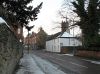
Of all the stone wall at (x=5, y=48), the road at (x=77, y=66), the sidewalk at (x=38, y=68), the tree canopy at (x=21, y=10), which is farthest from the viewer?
the tree canopy at (x=21, y=10)

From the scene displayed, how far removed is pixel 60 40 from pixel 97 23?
169ft

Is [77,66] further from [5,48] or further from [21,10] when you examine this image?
[5,48]

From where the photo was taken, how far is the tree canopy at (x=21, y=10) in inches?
990

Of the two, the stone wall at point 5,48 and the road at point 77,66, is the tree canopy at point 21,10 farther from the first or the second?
the stone wall at point 5,48

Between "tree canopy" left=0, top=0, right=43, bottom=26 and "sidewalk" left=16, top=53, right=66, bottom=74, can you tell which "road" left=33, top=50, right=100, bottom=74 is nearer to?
"sidewalk" left=16, top=53, right=66, bottom=74

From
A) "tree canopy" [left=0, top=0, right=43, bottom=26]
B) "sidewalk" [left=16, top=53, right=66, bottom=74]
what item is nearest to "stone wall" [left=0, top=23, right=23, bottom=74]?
"sidewalk" [left=16, top=53, right=66, bottom=74]

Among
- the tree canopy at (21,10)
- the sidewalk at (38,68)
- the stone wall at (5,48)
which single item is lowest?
the sidewalk at (38,68)

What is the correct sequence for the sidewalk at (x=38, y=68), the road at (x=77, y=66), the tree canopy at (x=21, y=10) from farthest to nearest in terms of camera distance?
1. the tree canopy at (x=21, y=10)
2. the road at (x=77, y=66)
3. the sidewalk at (x=38, y=68)

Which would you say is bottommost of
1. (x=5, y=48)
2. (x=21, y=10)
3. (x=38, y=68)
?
(x=38, y=68)

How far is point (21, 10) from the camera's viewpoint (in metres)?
26.6

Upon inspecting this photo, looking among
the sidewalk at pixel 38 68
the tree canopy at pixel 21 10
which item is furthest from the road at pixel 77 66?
the tree canopy at pixel 21 10

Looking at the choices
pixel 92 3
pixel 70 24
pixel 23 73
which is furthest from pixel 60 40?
pixel 23 73

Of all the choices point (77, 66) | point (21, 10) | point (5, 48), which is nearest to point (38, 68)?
point (77, 66)

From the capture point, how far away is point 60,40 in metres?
99.2
